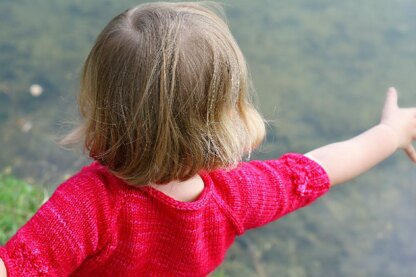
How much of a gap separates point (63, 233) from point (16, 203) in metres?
1.14

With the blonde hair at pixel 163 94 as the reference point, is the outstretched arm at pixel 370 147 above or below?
below

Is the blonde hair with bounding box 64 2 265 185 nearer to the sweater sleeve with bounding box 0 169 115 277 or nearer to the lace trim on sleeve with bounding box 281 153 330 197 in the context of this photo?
the sweater sleeve with bounding box 0 169 115 277

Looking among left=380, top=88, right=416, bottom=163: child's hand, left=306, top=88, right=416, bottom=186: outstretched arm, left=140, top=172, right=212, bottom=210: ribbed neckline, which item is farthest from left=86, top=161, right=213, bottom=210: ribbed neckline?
left=380, top=88, right=416, bottom=163: child's hand

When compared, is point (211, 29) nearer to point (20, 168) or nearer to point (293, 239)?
point (293, 239)

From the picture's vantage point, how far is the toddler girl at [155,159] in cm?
92

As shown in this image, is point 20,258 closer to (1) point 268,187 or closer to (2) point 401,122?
(1) point 268,187

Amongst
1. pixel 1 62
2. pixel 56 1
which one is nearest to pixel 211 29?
pixel 1 62

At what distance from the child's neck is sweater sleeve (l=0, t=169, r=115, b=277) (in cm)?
11

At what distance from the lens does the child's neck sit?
1.07 meters

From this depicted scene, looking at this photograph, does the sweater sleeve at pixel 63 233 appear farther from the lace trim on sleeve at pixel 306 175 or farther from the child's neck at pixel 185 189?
the lace trim on sleeve at pixel 306 175

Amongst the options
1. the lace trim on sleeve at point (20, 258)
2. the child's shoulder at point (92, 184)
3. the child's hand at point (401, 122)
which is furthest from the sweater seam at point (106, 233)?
the child's hand at point (401, 122)

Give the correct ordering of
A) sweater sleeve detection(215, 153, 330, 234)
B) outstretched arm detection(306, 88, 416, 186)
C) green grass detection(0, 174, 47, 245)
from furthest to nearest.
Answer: green grass detection(0, 174, 47, 245) → outstretched arm detection(306, 88, 416, 186) → sweater sleeve detection(215, 153, 330, 234)

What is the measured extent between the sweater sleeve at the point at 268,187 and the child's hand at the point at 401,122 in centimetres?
27

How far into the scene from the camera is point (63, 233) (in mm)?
951
